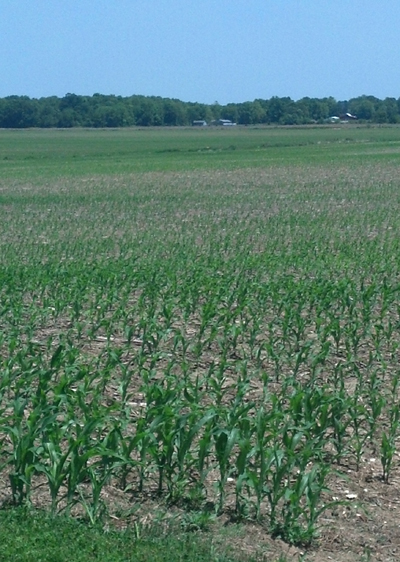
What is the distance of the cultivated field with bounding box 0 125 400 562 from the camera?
5.55 metres

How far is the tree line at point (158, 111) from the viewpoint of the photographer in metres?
137

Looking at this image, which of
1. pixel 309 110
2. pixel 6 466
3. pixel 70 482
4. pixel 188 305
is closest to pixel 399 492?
pixel 70 482

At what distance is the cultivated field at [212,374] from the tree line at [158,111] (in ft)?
386

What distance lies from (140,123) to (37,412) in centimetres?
13786

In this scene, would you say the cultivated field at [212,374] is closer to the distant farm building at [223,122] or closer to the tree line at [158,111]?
the tree line at [158,111]

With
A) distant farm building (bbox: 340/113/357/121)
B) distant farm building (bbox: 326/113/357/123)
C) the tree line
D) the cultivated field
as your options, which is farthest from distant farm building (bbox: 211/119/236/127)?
the cultivated field

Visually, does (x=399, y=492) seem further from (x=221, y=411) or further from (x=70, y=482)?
(x=70, y=482)

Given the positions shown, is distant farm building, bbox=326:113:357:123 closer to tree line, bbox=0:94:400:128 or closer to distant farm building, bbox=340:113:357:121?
distant farm building, bbox=340:113:357:121

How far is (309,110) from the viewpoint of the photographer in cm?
15438

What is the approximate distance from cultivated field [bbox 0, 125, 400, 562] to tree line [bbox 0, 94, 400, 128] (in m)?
118

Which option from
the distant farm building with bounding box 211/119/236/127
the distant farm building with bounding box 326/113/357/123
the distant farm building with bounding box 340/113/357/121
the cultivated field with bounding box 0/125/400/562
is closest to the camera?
the cultivated field with bounding box 0/125/400/562

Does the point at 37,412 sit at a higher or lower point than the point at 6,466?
higher

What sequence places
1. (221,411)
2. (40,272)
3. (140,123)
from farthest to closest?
(140,123) < (40,272) < (221,411)

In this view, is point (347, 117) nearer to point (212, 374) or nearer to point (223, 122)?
point (223, 122)
